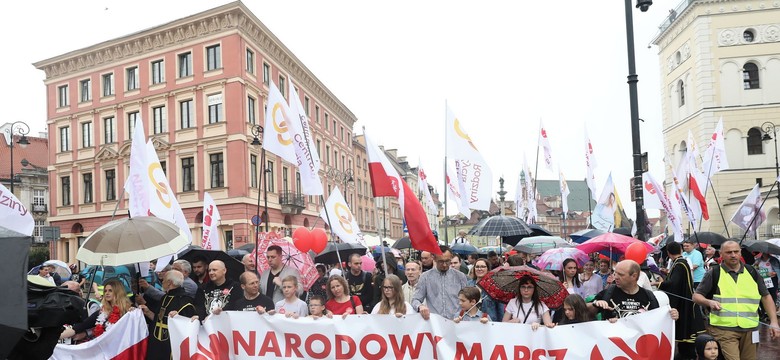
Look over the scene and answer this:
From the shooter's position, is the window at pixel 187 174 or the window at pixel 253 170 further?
the window at pixel 187 174

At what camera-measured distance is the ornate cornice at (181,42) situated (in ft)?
116

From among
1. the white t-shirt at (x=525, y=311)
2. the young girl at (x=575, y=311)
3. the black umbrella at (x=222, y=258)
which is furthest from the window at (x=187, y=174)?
the young girl at (x=575, y=311)

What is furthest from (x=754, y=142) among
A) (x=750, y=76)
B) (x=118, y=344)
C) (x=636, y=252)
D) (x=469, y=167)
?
(x=118, y=344)

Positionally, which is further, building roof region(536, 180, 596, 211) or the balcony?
building roof region(536, 180, 596, 211)

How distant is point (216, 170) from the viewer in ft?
118

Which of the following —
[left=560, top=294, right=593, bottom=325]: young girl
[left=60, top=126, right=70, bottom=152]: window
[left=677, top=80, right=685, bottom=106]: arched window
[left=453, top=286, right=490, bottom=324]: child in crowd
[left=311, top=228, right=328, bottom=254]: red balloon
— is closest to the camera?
[left=560, top=294, right=593, bottom=325]: young girl

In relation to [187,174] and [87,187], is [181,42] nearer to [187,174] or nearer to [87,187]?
[187,174]

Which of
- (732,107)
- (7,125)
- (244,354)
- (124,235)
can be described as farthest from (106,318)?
(7,125)

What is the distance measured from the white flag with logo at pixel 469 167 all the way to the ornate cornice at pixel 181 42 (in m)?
26.3

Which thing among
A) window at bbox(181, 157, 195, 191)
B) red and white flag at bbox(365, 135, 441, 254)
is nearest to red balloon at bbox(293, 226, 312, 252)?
red and white flag at bbox(365, 135, 441, 254)

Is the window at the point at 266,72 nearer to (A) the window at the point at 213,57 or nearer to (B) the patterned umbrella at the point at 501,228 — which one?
(A) the window at the point at 213,57

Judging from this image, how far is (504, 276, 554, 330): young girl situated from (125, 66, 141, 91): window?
37.3 metres

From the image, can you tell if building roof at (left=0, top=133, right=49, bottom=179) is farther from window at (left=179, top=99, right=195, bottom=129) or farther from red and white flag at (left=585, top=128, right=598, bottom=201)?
red and white flag at (left=585, top=128, right=598, bottom=201)

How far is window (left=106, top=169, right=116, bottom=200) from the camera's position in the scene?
38938mm
